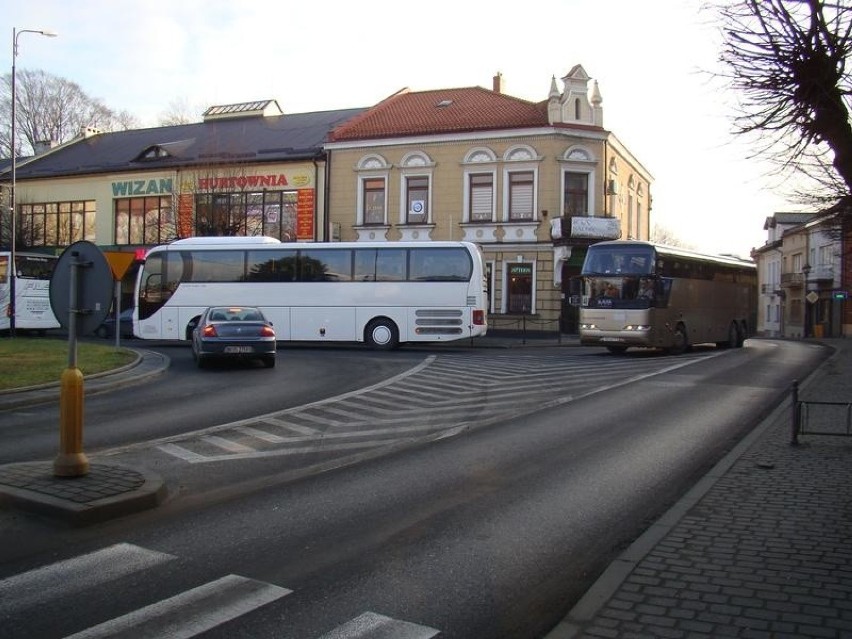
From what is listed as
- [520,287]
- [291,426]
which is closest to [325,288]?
[520,287]

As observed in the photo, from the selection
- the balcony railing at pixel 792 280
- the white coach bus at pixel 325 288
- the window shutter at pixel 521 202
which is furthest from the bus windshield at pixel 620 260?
the balcony railing at pixel 792 280

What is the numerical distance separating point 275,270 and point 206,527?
71.7 feet

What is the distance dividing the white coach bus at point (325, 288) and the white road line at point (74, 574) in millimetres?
21086

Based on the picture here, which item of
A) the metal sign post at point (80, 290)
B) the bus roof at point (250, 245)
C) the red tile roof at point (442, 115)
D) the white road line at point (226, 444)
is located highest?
the red tile roof at point (442, 115)

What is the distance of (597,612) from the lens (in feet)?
14.4

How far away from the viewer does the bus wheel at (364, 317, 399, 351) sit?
2677 cm

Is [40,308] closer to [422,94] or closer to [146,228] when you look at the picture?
[146,228]

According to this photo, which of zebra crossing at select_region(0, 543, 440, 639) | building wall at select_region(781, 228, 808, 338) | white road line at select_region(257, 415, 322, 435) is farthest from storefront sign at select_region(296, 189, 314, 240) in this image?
building wall at select_region(781, 228, 808, 338)

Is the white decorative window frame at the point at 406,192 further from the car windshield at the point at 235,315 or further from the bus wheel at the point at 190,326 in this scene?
the car windshield at the point at 235,315

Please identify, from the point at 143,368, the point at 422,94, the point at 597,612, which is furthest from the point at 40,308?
the point at 597,612

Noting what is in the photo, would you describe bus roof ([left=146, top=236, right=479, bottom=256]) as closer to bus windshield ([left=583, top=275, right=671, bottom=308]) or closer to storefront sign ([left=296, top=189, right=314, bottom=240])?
bus windshield ([left=583, top=275, right=671, bottom=308])

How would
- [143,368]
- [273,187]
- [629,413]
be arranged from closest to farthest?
1. [629,413]
2. [143,368]
3. [273,187]

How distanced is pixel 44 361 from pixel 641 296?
57.5 ft

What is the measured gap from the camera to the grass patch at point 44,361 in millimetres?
15055
